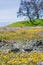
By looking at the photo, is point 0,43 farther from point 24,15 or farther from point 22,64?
point 24,15

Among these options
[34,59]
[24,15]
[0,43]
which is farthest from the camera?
[24,15]

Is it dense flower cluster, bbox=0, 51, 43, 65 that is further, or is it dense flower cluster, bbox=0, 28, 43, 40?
dense flower cluster, bbox=0, 28, 43, 40

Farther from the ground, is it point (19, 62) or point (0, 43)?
point (19, 62)

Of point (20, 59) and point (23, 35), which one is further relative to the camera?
point (23, 35)

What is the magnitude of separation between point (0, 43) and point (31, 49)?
4.35m

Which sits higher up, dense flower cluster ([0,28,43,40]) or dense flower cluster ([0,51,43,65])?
dense flower cluster ([0,51,43,65])

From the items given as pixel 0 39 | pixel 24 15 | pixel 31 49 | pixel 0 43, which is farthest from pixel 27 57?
pixel 24 15

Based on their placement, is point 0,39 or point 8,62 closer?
point 8,62

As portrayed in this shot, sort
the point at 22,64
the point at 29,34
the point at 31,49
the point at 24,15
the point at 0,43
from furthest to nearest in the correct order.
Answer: the point at 24,15, the point at 29,34, the point at 0,43, the point at 31,49, the point at 22,64

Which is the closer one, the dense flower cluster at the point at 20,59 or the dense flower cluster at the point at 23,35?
the dense flower cluster at the point at 20,59

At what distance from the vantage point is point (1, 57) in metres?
19.1

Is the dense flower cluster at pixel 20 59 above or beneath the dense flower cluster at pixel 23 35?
above

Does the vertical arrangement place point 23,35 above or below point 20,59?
below

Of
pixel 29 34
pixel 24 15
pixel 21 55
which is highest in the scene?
pixel 21 55
